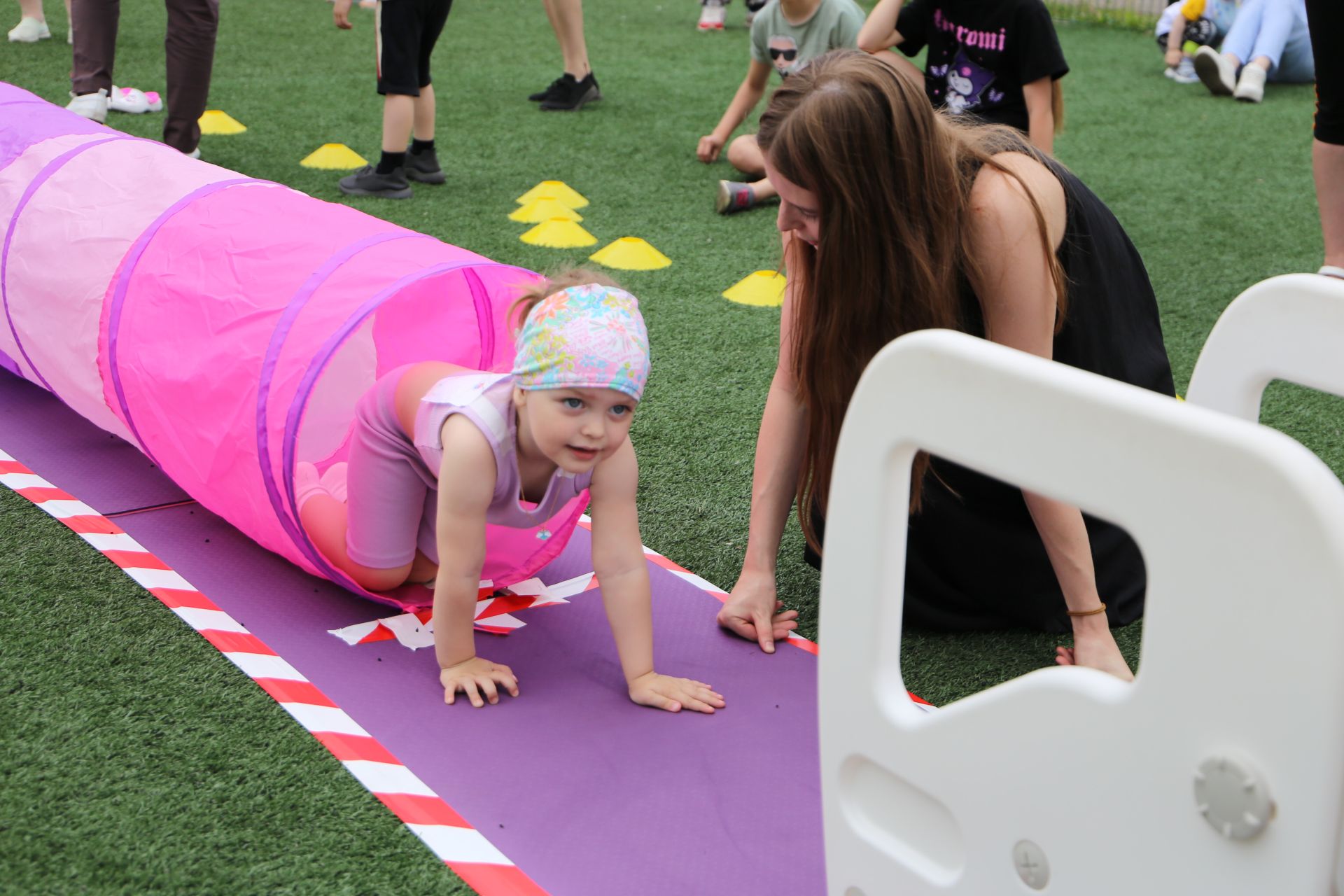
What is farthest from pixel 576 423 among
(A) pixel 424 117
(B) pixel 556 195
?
(A) pixel 424 117

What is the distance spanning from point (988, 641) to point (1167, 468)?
4.33 feet

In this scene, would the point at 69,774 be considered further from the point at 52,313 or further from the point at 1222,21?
the point at 1222,21

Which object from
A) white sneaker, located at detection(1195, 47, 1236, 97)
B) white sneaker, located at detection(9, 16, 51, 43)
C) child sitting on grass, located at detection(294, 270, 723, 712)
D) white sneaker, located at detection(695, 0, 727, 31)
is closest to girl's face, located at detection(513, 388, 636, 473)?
child sitting on grass, located at detection(294, 270, 723, 712)

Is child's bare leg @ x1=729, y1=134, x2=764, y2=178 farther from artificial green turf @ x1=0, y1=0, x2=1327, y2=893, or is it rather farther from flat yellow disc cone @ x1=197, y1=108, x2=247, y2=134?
flat yellow disc cone @ x1=197, y1=108, x2=247, y2=134

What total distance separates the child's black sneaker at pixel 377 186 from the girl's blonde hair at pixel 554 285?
2586mm

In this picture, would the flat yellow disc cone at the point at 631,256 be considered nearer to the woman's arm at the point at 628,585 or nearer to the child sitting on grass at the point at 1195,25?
the woman's arm at the point at 628,585

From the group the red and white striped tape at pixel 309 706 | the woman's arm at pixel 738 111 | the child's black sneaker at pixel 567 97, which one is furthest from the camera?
the child's black sneaker at pixel 567 97

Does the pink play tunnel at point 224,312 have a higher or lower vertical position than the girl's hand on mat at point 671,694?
higher

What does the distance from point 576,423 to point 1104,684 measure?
35.8 inches

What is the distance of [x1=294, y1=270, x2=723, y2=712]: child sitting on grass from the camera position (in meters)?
1.71

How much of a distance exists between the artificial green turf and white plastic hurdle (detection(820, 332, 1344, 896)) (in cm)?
64

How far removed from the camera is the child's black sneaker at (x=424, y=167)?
4.50m

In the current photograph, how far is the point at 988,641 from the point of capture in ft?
6.91

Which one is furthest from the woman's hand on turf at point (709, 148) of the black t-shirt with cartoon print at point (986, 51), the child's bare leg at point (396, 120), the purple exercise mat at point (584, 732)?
the purple exercise mat at point (584, 732)
